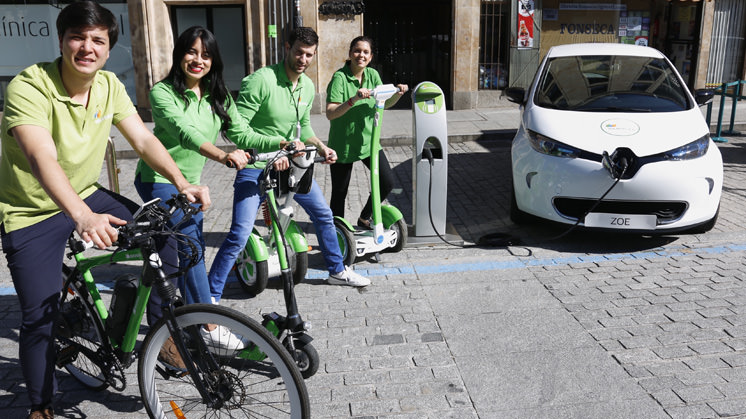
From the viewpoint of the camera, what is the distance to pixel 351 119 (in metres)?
5.55

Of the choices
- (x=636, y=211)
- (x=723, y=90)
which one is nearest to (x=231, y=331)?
(x=636, y=211)

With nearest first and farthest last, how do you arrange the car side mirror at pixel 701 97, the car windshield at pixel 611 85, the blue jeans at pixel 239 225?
the blue jeans at pixel 239 225 < the car windshield at pixel 611 85 < the car side mirror at pixel 701 97

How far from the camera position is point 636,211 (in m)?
5.61

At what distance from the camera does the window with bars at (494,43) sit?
544 inches

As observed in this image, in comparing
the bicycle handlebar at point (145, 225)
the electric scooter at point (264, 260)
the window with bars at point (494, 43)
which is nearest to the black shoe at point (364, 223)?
the electric scooter at point (264, 260)

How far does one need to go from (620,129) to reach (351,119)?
2294mm

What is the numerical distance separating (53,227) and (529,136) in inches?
168

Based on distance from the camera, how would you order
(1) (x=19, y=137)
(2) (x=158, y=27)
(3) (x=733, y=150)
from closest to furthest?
(1) (x=19, y=137)
(3) (x=733, y=150)
(2) (x=158, y=27)

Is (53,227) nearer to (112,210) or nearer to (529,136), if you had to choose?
(112,210)

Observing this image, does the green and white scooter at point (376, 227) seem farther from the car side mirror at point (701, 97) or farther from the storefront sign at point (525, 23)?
the storefront sign at point (525, 23)

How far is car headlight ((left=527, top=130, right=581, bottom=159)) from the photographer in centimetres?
573

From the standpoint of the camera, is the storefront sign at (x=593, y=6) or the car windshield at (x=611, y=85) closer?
the car windshield at (x=611, y=85)

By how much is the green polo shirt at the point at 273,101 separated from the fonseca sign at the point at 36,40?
31.3 ft

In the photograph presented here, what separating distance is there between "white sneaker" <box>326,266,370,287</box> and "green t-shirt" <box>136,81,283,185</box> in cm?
126
